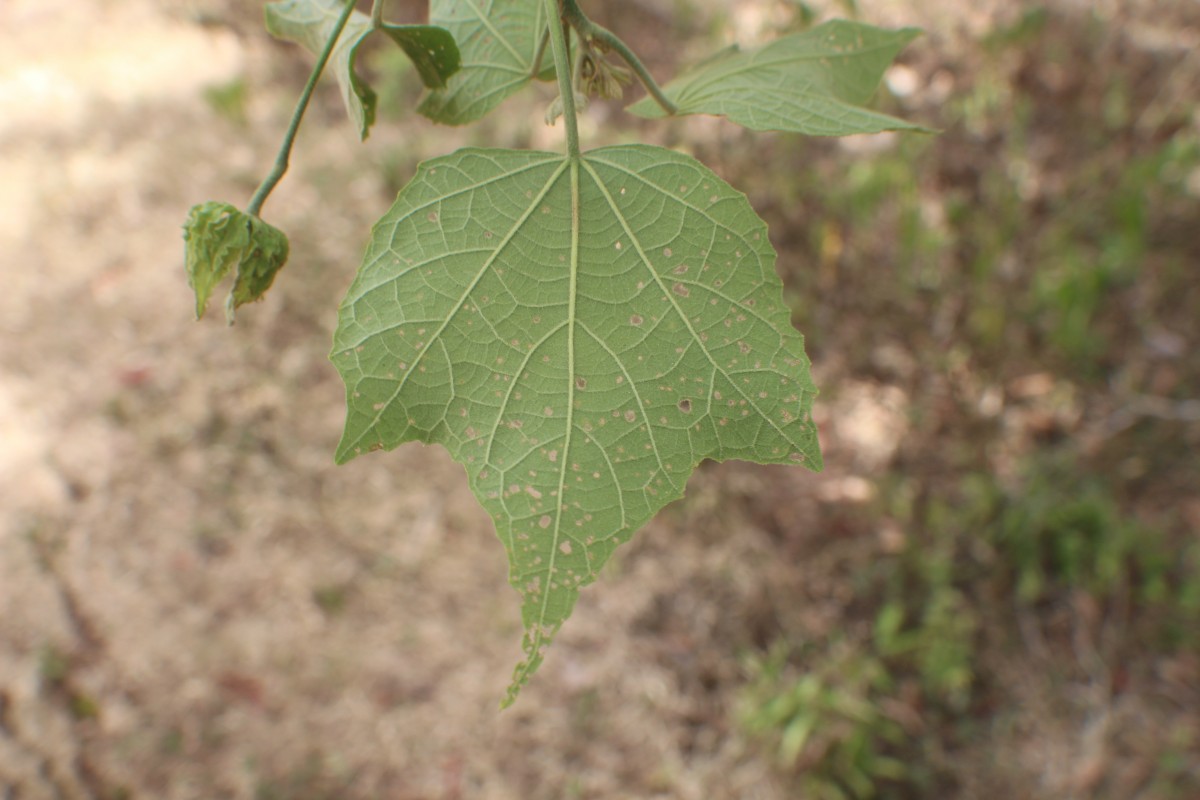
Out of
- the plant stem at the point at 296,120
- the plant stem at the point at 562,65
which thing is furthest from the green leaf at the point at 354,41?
the plant stem at the point at 562,65

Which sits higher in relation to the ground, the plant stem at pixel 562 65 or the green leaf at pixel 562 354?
the plant stem at pixel 562 65

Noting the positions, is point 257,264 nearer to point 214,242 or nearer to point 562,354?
point 214,242

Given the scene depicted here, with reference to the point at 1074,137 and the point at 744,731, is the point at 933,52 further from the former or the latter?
the point at 744,731

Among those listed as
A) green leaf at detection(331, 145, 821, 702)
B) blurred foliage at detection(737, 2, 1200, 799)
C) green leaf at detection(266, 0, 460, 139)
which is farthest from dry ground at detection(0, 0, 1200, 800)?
green leaf at detection(266, 0, 460, 139)

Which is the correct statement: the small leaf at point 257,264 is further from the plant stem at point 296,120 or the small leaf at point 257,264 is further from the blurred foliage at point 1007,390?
the blurred foliage at point 1007,390

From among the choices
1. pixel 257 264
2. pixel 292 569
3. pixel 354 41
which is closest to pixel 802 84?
pixel 354 41

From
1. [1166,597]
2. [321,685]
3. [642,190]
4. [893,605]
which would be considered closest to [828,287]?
[893,605]

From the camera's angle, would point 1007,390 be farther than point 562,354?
Yes
